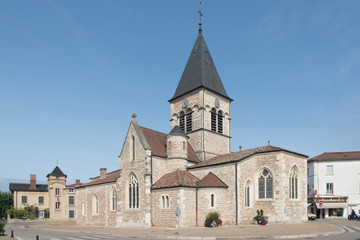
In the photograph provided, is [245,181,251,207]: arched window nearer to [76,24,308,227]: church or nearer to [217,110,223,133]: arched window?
[76,24,308,227]: church

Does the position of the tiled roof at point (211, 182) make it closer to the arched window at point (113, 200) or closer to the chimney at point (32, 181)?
the arched window at point (113, 200)

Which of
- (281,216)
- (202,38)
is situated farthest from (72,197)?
(281,216)

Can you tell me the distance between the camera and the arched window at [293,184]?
26828mm

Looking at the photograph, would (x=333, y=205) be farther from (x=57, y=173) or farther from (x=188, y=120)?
(x=57, y=173)

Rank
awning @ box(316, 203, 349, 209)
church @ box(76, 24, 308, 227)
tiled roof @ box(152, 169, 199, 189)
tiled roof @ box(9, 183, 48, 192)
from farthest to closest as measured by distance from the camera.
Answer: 1. tiled roof @ box(9, 183, 48, 192)
2. awning @ box(316, 203, 349, 209)
3. tiled roof @ box(152, 169, 199, 189)
4. church @ box(76, 24, 308, 227)

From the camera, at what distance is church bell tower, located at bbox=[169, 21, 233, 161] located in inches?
1344

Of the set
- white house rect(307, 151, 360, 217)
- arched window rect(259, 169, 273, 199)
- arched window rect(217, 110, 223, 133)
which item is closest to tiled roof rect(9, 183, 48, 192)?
arched window rect(217, 110, 223, 133)

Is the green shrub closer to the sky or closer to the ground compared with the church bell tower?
closer to the ground

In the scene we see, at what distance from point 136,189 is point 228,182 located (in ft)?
28.2

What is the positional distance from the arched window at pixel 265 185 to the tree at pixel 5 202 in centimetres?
4889

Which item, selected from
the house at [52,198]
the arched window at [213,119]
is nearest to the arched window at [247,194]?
the arched window at [213,119]

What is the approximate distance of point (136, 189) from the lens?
29.2m

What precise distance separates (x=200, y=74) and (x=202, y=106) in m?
4.18

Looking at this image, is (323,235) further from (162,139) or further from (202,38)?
(202,38)
